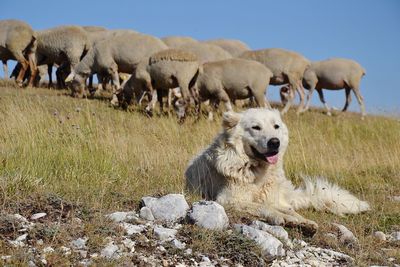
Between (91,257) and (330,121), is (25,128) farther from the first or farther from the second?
(330,121)

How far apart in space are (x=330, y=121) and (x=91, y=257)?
13478 mm

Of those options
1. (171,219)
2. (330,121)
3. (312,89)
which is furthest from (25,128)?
(312,89)

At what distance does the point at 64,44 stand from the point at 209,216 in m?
15.9

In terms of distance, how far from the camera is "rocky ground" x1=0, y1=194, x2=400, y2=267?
4.79 m

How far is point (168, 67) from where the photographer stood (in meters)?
16.1

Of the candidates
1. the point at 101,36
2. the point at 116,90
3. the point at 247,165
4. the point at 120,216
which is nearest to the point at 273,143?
the point at 247,165

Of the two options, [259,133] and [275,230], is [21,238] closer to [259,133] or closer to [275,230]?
[275,230]

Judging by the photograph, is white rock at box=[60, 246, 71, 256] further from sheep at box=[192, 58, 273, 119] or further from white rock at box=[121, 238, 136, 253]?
sheep at box=[192, 58, 273, 119]

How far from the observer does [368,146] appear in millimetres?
13898

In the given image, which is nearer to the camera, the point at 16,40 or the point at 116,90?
the point at 116,90

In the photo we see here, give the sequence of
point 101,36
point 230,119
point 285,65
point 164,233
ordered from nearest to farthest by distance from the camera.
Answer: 1. point 164,233
2. point 230,119
3. point 285,65
4. point 101,36

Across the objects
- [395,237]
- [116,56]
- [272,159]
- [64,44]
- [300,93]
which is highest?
[272,159]

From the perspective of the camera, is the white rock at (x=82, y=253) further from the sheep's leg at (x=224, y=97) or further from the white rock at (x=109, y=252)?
the sheep's leg at (x=224, y=97)

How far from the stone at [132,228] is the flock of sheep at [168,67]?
A: 1029 centimetres
